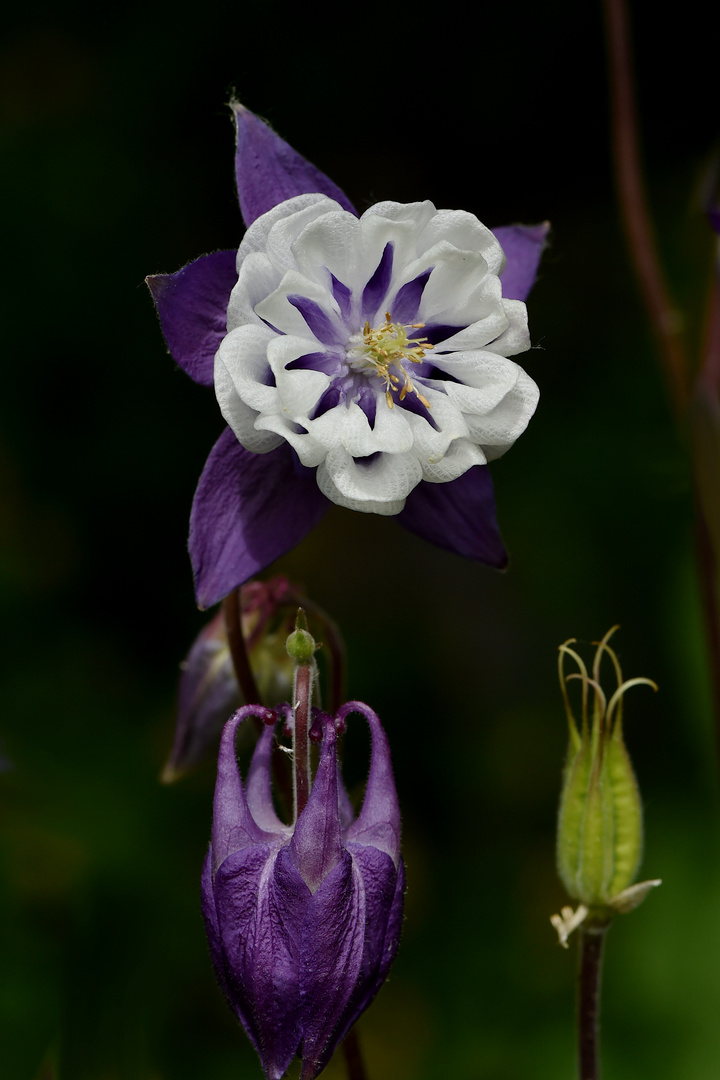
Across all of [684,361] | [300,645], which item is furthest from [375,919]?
[684,361]

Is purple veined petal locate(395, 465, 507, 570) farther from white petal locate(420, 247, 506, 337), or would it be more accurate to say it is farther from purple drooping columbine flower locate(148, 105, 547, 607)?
white petal locate(420, 247, 506, 337)

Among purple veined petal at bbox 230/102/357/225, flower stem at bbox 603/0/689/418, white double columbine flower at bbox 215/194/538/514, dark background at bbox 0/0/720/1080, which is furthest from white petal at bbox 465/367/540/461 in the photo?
dark background at bbox 0/0/720/1080

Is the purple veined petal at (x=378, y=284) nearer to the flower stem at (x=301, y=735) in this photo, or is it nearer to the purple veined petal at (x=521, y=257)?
the purple veined petal at (x=521, y=257)

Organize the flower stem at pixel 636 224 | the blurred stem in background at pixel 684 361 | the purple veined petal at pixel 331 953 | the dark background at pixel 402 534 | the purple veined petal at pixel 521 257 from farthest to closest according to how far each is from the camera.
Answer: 1. the dark background at pixel 402 534
2. the flower stem at pixel 636 224
3. the blurred stem in background at pixel 684 361
4. the purple veined petal at pixel 521 257
5. the purple veined petal at pixel 331 953

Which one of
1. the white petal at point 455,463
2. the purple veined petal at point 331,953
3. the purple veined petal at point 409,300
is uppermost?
the purple veined petal at point 409,300

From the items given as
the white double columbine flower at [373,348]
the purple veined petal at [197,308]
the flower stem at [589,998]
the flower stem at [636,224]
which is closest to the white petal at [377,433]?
the white double columbine flower at [373,348]

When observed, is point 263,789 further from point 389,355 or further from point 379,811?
point 389,355

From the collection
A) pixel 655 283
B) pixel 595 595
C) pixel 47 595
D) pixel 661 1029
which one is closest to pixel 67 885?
pixel 47 595
